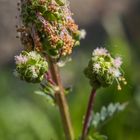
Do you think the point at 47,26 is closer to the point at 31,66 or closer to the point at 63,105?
the point at 31,66

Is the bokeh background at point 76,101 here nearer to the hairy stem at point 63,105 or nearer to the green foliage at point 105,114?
the green foliage at point 105,114

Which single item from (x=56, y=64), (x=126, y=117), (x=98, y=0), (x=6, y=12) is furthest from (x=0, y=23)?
(x=56, y=64)

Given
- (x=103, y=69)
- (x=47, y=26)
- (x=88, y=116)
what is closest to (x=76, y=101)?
(x=88, y=116)

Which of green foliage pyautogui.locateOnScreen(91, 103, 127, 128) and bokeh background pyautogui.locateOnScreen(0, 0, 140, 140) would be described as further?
bokeh background pyautogui.locateOnScreen(0, 0, 140, 140)

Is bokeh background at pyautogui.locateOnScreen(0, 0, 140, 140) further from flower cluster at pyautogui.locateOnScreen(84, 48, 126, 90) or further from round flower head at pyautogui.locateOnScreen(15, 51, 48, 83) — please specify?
round flower head at pyautogui.locateOnScreen(15, 51, 48, 83)

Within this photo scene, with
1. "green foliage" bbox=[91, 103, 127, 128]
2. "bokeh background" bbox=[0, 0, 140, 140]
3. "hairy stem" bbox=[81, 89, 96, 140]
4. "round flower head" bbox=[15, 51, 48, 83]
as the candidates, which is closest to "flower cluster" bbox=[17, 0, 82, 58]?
"round flower head" bbox=[15, 51, 48, 83]

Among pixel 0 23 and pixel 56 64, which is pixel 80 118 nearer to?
pixel 56 64

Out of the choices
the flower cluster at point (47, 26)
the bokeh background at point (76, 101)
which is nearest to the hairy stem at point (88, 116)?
the flower cluster at point (47, 26)
